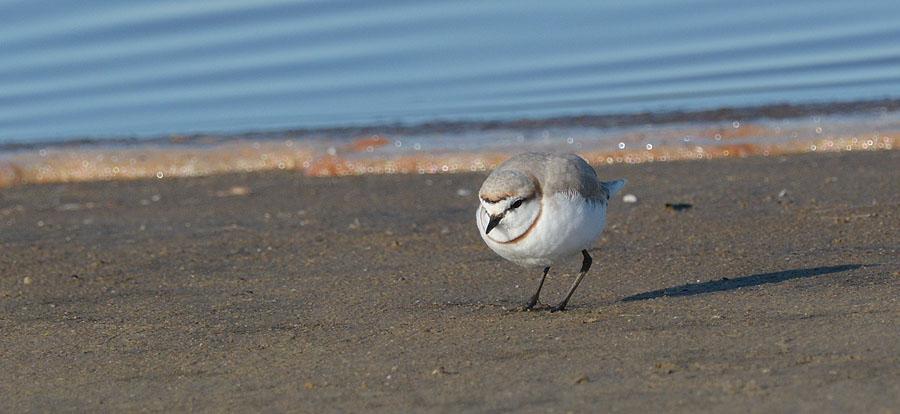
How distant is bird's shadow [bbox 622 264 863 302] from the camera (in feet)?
16.9

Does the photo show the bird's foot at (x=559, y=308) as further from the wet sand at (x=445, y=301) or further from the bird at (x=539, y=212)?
the wet sand at (x=445, y=301)

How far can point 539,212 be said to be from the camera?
4.91 meters

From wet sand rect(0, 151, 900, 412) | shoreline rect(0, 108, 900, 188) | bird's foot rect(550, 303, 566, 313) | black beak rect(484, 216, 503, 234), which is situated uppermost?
black beak rect(484, 216, 503, 234)

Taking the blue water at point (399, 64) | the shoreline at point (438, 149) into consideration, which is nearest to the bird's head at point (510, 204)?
the shoreline at point (438, 149)

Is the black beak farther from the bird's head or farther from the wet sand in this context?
the wet sand

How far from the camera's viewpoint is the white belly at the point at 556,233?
4.88m

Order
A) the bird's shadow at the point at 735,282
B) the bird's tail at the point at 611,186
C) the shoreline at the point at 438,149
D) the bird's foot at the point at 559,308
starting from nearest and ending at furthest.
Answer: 1. the bird's foot at the point at 559,308
2. the bird's shadow at the point at 735,282
3. the bird's tail at the point at 611,186
4. the shoreline at the point at 438,149

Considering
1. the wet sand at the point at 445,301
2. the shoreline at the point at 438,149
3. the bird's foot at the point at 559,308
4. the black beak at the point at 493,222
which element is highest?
the black beak at the point at 493,222

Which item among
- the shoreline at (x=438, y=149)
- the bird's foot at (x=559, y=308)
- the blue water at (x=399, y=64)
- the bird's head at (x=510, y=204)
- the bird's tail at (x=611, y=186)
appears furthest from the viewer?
the blue water at (x=399, y=64)

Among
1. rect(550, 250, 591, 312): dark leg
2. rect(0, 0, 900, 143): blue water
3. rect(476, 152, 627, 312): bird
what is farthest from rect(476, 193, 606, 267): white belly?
rect(0, 0, 900, 143): blue water

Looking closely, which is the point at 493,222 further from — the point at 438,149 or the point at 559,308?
the point at 438,149

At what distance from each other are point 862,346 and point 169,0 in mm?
12768

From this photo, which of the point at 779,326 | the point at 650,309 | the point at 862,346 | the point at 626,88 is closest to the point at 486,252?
the point at 650,309

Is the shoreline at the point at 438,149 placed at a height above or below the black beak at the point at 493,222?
below
